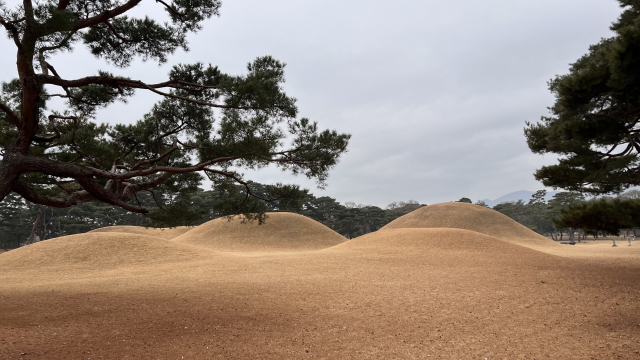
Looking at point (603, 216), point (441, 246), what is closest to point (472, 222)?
point (441, 246)

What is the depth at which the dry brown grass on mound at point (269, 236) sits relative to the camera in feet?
73.7

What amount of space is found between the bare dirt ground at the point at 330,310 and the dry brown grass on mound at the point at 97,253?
0.36m

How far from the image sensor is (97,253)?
47.3 feet

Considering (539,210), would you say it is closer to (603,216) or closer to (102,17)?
(603,216)

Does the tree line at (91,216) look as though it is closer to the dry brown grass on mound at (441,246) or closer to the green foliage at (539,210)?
the dry brown grass on mound at (441,246)

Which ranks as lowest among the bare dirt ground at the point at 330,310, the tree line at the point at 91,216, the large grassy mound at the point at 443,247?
the bare dirt ground at the point at 330,310

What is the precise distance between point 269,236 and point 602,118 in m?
20.1

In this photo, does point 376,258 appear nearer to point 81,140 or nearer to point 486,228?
point 81,140

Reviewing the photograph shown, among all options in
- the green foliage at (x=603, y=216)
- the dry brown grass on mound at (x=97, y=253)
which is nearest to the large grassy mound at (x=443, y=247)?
the green foliage at (x=603, y=216)

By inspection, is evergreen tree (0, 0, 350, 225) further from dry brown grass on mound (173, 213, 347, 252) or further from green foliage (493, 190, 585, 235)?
green foliage (493, 190, 585, 235)

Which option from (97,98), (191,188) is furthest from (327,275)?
(97,98)

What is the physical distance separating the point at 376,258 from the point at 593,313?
331 inches

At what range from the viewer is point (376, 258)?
45.9 feet

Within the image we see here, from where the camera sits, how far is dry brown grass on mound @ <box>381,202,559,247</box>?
93.6ft
